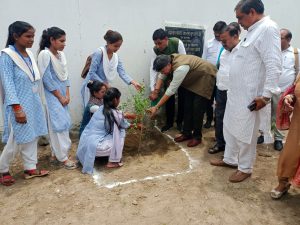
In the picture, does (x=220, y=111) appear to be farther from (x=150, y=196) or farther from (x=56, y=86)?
(x=56, y=86)

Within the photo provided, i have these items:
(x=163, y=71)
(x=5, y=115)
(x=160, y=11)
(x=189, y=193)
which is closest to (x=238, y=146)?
(x=189, y=193)

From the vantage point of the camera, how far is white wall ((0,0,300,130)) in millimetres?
4590

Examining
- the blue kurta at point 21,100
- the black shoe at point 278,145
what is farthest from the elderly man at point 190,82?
the blue kurta at point 21,100

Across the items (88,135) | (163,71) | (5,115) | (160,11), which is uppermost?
(160,11)

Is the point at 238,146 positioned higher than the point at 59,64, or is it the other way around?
the point at 59,64

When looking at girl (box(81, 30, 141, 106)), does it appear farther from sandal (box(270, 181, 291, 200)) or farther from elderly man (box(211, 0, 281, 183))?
sandal (box(270, 181, 291, 200))

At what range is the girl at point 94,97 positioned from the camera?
447 centimetres

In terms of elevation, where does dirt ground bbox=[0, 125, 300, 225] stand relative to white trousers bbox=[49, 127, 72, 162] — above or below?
below

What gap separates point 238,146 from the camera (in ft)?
12.5

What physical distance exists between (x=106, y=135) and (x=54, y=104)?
0.79m

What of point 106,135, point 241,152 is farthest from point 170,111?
point 241,152

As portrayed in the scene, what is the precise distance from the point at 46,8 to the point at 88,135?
2.07m

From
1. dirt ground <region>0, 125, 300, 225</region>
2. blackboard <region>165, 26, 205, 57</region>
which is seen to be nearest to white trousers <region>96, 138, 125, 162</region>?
dirt ground <region>0, 125, 300, 225</region>

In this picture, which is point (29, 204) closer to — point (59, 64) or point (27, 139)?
point (27, 139)
